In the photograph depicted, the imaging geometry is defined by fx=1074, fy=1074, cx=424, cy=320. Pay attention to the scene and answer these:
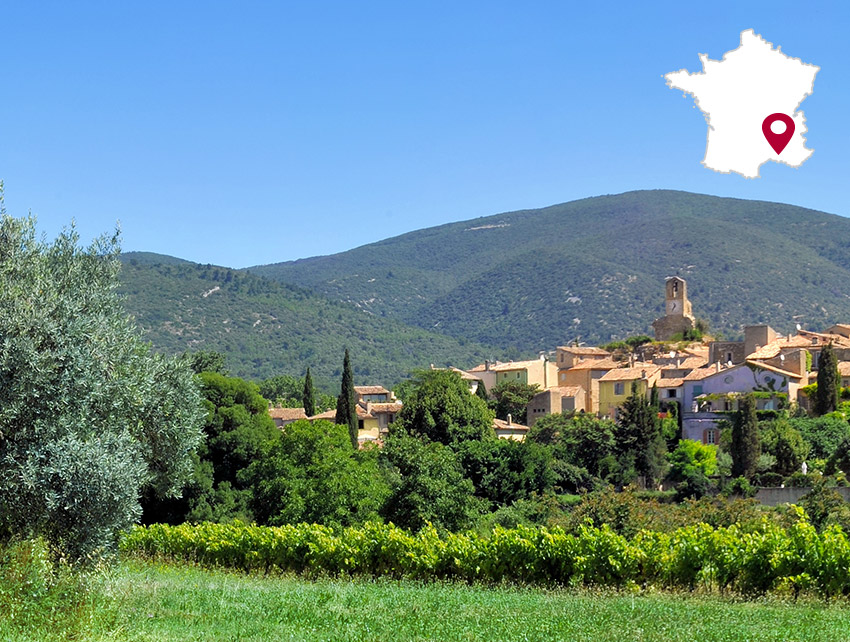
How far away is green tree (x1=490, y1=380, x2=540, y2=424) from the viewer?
66.1m

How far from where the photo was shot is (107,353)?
47.1ft

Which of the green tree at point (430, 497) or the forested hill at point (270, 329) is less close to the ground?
the forested hill at point (270, 329)

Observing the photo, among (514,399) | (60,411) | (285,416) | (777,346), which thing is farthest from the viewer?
(514,399)

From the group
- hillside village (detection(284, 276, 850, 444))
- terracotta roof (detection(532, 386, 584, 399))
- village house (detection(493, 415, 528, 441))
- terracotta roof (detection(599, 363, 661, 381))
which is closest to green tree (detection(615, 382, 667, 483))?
hillside village (detection(284, 276, 850, 444))

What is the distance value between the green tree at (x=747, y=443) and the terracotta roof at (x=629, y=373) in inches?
616

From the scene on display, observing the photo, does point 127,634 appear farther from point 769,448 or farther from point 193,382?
point 769,448

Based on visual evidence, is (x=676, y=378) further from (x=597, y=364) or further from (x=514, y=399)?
(x=514, y=399)

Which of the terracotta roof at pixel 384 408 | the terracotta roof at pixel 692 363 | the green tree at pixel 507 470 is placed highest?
the terracotta roof at pixel 692 363

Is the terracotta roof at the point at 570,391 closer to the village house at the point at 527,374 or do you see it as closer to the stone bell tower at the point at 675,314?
the village house at the point at 527,374

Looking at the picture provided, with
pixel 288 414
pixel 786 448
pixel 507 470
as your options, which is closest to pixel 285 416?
pixel 288 414

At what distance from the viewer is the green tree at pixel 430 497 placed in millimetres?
29281

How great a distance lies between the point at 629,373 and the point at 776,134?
54.3 metres

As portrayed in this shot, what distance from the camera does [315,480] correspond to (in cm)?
3095

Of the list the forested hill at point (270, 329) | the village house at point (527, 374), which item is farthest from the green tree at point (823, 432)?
the forested hill at point (270, 329)
